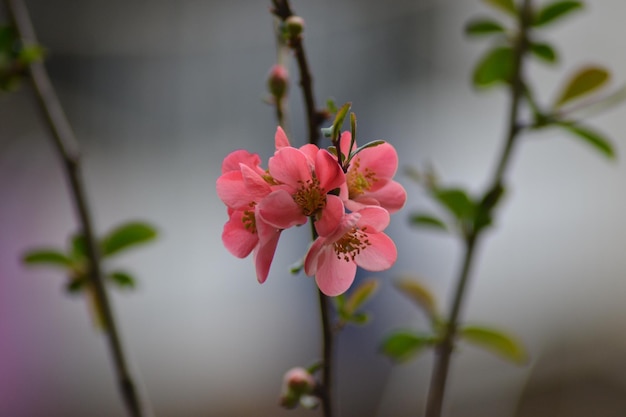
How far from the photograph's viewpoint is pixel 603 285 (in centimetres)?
229

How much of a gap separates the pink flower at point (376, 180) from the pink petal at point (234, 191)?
0.21ft

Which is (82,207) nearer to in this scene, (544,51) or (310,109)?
(310,109)

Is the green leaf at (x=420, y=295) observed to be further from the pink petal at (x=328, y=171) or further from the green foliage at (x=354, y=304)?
the pink petal at (x=328, y=171)

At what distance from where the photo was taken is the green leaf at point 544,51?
2.08 ft

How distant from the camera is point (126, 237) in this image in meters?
0.68

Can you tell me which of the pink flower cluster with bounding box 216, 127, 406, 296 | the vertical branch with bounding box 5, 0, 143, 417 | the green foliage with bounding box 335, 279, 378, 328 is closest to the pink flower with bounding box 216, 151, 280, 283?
the pink flower cluster with bounding box 216, 127, 406, 296

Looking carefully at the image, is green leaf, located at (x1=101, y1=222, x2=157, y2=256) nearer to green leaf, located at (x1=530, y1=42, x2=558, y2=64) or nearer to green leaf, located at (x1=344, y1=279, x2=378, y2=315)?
green leaf, located at (x1=344, y1=279, x2=378, y2=315)

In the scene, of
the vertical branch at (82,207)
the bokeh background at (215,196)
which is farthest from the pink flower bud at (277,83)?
the bokeh background at (215,196)

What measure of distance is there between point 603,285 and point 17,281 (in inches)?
88.7

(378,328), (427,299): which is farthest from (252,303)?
(427,299)

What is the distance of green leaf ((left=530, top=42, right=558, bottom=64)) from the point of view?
2.08 ft

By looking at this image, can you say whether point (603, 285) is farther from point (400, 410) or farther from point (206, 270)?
point (206, 270)

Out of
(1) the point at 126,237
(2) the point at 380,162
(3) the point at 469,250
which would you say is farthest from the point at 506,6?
(1) the point at 126,237

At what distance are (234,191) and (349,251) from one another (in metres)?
0.08
